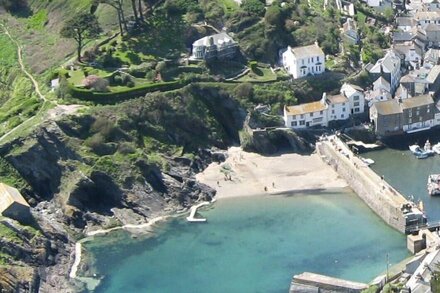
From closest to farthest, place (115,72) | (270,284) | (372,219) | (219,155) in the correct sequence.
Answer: (270,284) → (372,219) → (219,155) → (115,72)

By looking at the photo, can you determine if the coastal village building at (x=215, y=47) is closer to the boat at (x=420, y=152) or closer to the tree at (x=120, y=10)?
the tree at (x=120, y=10)

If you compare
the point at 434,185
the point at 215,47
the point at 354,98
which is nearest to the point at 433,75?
the point at 354,98

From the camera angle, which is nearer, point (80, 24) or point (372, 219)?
point (372, 219)

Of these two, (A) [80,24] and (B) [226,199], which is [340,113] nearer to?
(B) [226,199]

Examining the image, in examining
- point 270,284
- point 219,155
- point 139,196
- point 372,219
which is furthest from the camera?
point 219,155

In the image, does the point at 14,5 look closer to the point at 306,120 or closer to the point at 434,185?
the point at 306,120

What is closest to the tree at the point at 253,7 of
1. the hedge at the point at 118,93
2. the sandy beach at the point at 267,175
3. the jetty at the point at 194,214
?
the hedge at the point at 118,93

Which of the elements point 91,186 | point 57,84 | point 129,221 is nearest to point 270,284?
point 129,221
